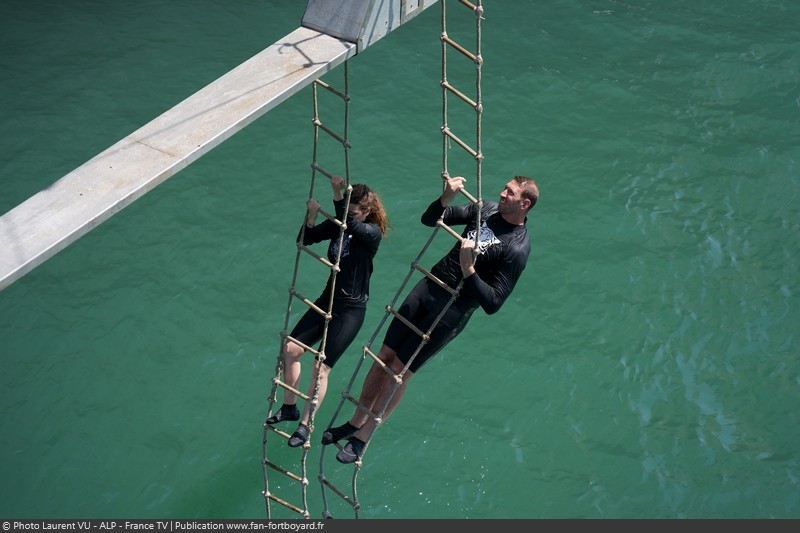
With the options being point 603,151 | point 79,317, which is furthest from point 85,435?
point 603,151

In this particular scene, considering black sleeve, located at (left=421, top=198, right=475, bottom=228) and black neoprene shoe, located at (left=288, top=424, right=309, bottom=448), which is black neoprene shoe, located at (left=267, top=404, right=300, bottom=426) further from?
black sleeve, located at (left=421, top=198, right=475, bottom=228)

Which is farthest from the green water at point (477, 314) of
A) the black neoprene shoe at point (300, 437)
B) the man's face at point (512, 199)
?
the man's face at point (512, 199)

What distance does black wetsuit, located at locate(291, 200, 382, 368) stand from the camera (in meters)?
6.45

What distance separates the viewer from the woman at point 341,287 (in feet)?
20.8

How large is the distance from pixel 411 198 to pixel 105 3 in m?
4.39

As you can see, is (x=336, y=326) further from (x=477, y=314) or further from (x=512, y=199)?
(x=477, y=314)

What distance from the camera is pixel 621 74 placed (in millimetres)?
11836

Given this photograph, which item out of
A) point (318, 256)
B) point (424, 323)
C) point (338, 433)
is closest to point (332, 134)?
point (318, 256)

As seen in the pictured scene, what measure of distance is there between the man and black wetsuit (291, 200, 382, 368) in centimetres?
23

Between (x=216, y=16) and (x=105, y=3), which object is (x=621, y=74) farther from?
(x=105, y=3)

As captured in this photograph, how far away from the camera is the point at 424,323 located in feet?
21.1

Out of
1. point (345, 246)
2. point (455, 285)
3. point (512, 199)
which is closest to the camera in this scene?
point (512, 199)

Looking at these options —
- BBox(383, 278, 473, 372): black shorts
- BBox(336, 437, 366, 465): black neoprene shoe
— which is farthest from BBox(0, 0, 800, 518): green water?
BBox(383, 278, 473, 372): black shorts

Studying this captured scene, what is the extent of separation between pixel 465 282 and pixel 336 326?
81 centimetres
